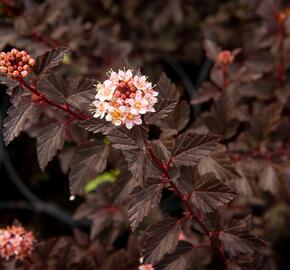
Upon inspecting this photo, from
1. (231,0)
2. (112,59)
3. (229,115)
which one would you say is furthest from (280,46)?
(231,0)

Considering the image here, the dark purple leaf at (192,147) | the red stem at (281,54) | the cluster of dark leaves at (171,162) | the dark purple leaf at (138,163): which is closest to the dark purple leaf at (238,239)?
the cluster of dark leaves at (171,162)

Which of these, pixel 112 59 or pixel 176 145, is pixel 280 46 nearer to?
pixel 112 59

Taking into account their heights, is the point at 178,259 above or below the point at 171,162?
below

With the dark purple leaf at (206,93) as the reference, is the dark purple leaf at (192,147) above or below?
below

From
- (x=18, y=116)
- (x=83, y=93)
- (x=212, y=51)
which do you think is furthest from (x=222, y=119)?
(x=18, y=116)

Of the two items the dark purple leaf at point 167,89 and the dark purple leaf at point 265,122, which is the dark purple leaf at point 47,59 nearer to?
the dark purple leaf at point 167,89

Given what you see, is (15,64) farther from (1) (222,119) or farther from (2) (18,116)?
(1) (222,119)
